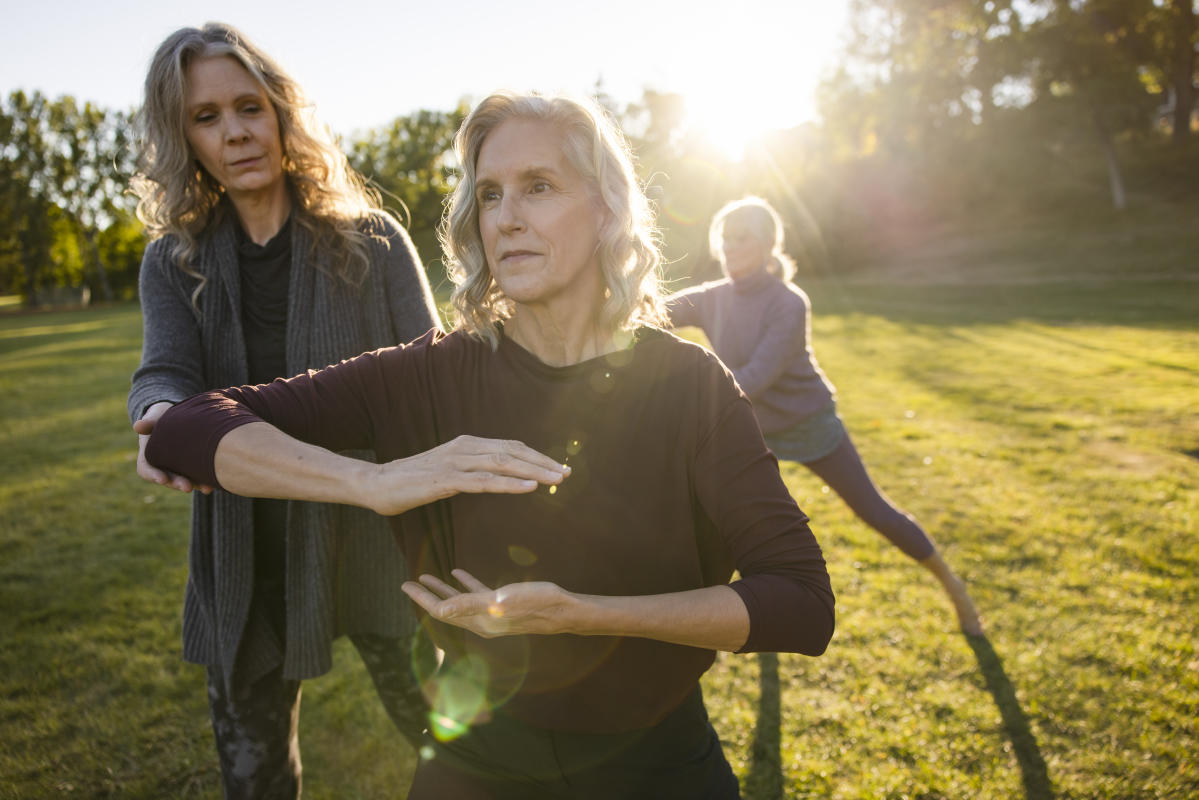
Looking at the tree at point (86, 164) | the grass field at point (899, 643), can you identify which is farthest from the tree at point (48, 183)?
the grass field at point (899, 643)

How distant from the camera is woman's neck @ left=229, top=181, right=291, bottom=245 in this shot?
2439mm

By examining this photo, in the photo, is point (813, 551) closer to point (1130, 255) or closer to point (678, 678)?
point (678, 678)

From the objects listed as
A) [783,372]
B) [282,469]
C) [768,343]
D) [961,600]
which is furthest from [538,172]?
[961,600]

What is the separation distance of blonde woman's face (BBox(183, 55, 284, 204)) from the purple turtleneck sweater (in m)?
2.32

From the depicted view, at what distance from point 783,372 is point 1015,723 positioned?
7.07 ft

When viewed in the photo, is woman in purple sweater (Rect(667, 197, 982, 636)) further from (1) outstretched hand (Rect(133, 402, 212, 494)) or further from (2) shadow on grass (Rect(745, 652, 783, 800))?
(1) outstretched hand (Rect(133, 402, 212, 494))

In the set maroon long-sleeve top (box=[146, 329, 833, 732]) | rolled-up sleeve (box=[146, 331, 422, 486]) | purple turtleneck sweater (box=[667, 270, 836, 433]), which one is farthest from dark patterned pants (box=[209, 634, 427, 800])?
purple turtleneck sweater (box=[667, 270, 836, 433])

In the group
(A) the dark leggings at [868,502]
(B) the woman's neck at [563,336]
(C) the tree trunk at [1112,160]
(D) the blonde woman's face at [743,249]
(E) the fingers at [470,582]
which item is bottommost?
(A) the dark leggings at [868,502]

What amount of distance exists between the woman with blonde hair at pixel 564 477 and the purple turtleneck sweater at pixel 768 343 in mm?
2193

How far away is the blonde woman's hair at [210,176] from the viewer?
222cm

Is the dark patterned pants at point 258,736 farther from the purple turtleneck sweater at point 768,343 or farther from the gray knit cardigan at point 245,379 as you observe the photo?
the purple turtleneck sweater at point 768,343

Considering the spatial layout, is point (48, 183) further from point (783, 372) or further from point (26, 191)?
point (783, 372)

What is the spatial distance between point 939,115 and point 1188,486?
136ft

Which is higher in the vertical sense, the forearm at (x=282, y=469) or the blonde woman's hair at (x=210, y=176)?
the blonde woman's hair at (x=210, y=176)
